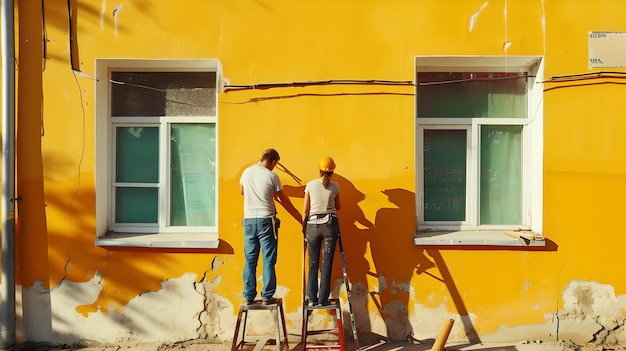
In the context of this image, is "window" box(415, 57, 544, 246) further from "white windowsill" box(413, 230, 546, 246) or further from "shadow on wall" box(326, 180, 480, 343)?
"shadow on wall" box(326, 180, 480, 343)

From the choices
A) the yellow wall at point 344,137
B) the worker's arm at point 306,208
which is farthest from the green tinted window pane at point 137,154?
the worker's arm at point 306,208

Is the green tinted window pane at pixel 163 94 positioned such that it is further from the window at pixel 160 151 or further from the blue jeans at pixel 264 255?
the blue jeans at pixel 264 255

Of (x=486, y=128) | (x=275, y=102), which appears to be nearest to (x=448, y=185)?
(x=486, y=128)

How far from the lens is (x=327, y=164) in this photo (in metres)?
4.53

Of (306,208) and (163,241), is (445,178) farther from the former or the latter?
(163,241)

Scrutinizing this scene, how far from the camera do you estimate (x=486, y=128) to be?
5.30 meters

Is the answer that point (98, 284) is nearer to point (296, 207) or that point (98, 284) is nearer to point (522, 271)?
point (296, 207)

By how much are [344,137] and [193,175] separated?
1.62 meters

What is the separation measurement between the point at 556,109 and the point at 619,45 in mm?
844

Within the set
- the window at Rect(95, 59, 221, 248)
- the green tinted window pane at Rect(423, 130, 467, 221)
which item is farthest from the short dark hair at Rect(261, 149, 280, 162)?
the green tinted window pane at Rect(423, 130, 467, 221)

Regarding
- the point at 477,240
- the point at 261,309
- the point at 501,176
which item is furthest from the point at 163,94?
the point at 501,176

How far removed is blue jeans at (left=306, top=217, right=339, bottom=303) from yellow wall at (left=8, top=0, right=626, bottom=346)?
38cm

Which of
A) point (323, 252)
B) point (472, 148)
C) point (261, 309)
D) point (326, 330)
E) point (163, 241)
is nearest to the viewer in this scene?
point (261, 309)

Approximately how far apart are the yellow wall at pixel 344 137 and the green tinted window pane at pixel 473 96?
14.7 inches
